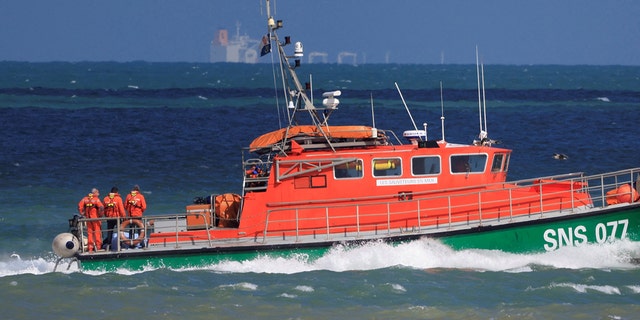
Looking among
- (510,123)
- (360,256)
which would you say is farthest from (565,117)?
(360,256)

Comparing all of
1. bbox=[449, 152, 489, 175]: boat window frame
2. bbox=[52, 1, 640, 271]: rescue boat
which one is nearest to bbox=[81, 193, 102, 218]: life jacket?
bbox=[52, 1, 640, 271]: rescue boat

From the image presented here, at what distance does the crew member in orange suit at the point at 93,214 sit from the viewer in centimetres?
1936

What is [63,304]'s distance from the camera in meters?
17.7

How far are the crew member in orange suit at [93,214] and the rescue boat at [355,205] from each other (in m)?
0.16

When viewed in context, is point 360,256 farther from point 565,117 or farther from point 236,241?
point 565,117

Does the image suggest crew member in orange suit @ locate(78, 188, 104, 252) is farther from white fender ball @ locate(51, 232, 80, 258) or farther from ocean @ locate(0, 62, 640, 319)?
ocean @ locate(0, 62, 640, 319)

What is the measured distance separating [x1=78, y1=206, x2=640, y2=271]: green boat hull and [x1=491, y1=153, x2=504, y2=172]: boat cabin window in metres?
1.24

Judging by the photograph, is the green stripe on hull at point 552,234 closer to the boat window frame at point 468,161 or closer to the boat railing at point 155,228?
the boat window frame at point 468,161

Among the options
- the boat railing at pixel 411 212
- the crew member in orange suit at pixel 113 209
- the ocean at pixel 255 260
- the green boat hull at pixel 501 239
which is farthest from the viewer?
the crew member in orange suit at pixel 113 209

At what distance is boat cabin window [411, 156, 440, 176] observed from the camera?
19250mm

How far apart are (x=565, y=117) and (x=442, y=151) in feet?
125

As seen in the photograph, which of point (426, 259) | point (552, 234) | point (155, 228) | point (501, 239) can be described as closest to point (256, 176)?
point (155, 228)

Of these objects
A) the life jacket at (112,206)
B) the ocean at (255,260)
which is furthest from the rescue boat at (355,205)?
the life jacket at (112,206)

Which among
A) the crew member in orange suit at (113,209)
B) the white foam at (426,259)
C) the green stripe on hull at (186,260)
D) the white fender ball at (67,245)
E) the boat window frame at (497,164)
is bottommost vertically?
the white foam at (426,259)
